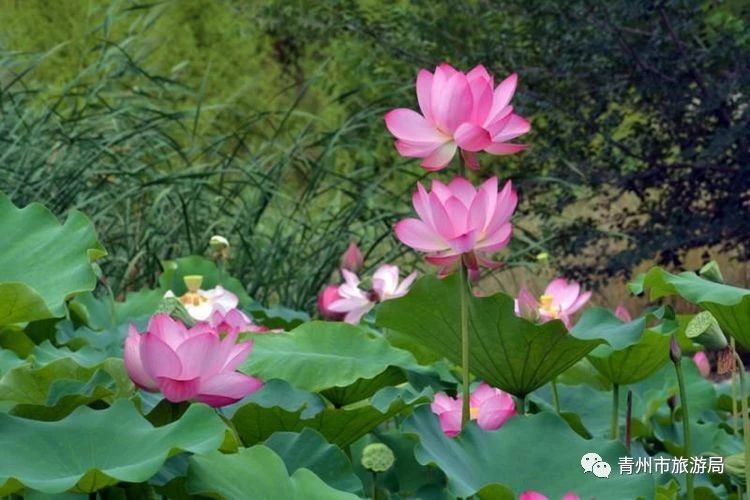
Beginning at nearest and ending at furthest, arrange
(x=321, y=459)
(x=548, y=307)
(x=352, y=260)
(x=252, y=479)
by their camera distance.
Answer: (x=252, y=479) < (x=321, y=459) < (x=548, y=307) < (x=352, y=260)

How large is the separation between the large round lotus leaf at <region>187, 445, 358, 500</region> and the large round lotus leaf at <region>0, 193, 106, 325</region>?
398mm

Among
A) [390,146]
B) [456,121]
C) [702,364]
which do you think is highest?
[456,121]

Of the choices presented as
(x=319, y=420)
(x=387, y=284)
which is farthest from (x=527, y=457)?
(x=387, y=284)

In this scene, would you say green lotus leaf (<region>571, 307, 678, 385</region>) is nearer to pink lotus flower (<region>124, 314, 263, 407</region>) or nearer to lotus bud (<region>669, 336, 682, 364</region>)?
lotus bud (<region>669, 336, 682, 364</region>)

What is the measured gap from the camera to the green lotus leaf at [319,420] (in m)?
0.98

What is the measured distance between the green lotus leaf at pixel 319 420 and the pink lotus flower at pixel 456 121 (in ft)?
0.66

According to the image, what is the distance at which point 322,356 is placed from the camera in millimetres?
1154

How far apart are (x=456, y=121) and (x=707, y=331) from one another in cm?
26

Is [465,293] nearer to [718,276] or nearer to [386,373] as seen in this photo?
[386,373]

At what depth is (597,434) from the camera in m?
1.32

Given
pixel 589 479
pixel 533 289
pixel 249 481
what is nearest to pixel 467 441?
pixel 589 479

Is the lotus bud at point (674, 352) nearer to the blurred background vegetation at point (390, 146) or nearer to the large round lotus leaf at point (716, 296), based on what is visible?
the large round lotus leaf at point (716, 296)

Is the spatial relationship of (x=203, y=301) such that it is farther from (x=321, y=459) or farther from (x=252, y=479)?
(x=252, y=479)

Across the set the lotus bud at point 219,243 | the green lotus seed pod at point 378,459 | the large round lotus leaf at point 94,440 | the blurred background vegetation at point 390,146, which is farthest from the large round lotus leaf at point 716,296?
the blurred background vegetation at point 390,146
